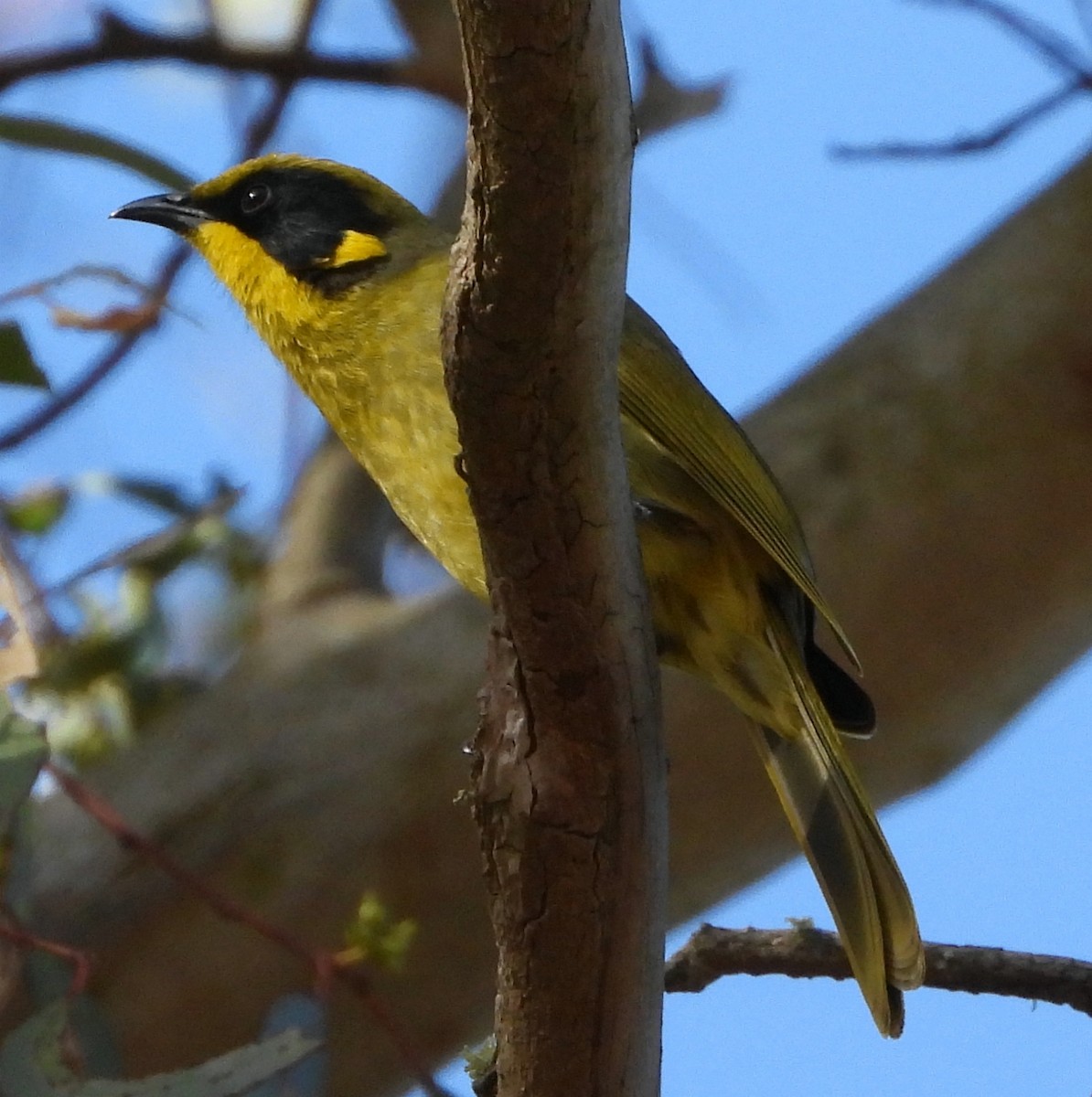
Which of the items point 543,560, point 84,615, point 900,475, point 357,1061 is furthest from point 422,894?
point 543,560

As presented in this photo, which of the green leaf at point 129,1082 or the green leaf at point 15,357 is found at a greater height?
the green leaf at point 15,357

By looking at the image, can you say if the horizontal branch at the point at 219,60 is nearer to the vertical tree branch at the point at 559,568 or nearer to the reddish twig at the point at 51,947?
the reddish twig at the point at 51,947

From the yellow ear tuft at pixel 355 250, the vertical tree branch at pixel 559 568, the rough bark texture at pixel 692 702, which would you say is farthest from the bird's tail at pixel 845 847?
the rough bark texture at pixel 692 702

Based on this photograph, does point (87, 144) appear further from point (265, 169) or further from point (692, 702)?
point (692, 702)

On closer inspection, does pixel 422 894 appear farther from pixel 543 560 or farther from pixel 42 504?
pixel 543 560

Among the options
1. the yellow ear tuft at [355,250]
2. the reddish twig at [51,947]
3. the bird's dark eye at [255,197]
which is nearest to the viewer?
the reddish twig at [51,947]

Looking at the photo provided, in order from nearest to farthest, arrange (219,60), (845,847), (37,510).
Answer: (845,847) < (37,510) < (219,60)

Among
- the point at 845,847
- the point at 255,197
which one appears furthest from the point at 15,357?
the point at 845,847
